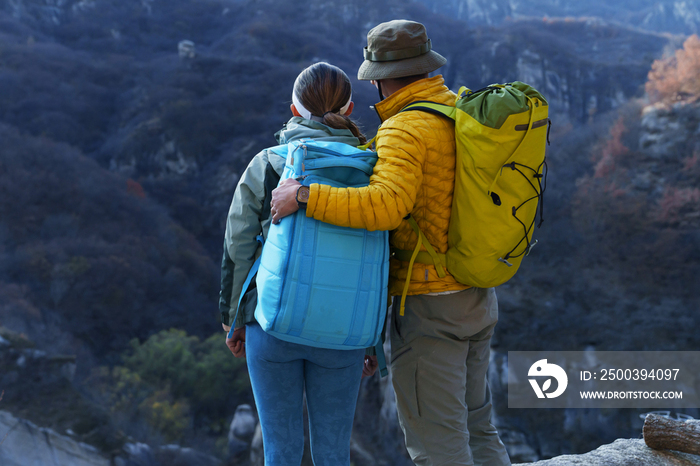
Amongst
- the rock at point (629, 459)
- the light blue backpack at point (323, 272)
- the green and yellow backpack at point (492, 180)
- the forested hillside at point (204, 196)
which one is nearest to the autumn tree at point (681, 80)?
the forested hillside at point (204, 196)

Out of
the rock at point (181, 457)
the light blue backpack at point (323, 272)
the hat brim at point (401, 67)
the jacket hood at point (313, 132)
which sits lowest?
the rock at point (181, 457)

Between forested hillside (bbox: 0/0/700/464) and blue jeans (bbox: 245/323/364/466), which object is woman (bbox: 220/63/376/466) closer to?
blue jeans (bbox: 245/323/364/466)

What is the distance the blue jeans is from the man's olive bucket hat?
743mm

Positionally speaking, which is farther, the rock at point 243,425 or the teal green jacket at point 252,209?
the rock at point 243,425

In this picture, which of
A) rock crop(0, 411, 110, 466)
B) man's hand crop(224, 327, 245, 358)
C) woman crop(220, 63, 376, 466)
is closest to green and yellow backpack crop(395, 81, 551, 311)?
woman crop(220, 63, 376, 466)

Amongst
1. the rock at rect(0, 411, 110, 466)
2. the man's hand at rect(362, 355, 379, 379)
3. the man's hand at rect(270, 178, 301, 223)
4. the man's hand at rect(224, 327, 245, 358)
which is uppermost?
the man's hand at rect(270, 178, 301, 223)

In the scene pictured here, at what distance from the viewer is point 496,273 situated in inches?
55.0

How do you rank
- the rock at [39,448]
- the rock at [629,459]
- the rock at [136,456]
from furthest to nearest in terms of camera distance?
the rock at [136,456] → the rock at [39,448] → the rock at [629,459]

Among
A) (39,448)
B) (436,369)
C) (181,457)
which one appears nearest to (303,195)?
(436,369)

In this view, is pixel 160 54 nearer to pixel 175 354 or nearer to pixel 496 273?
pixel 175 354

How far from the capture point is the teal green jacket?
1369mm

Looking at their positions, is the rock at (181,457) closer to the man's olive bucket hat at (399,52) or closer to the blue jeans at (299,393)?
the blue jeans at (299,393)

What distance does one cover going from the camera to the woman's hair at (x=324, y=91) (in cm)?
139

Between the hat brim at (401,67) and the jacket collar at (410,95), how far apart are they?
0.03 m
